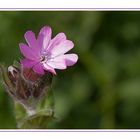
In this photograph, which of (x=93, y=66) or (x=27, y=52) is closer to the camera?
(x=27, y=52)

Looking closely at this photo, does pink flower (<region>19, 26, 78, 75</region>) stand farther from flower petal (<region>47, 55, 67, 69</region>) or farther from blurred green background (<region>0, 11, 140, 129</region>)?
blurred green background (<region>0, 11, 140, 129</region>)

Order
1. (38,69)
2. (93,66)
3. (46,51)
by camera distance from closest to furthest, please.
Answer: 1. (38,69)
2. (46,51)
3. (93,66)

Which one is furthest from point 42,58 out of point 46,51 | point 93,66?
point 93,66

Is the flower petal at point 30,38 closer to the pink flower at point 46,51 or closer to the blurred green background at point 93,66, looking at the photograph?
the pink flower at point 46,51

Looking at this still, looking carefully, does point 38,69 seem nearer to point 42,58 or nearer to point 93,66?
point 42,58

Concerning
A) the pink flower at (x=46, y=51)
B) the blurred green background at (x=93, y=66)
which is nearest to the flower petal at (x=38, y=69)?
the pink flower at (x=46, y=51)

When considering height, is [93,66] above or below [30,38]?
below

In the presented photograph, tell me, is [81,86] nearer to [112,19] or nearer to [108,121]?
[108,121]
